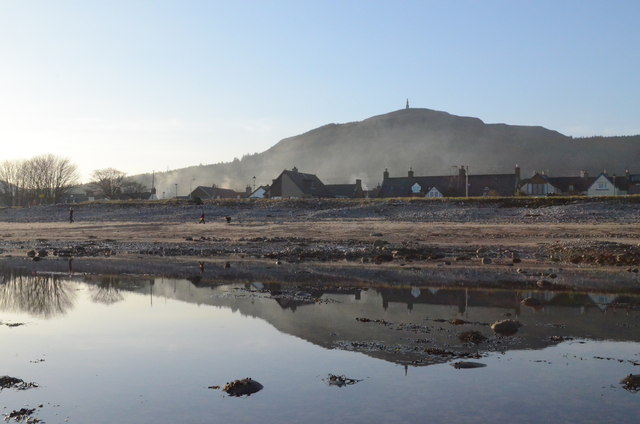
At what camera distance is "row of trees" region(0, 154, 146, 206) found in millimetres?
145500

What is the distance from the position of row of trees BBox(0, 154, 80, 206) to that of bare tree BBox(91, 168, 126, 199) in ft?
22.5

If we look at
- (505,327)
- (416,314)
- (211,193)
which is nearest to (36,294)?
(416,314)

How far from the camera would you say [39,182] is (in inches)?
5782

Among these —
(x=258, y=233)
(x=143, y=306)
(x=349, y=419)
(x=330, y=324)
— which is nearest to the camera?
(x=349, y=419)

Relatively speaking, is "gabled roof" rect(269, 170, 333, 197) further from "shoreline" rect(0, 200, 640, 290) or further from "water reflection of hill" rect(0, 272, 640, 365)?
"water reflection of hill" rect(0, 272, 640, 365)

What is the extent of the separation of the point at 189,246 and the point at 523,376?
3043 centimetres

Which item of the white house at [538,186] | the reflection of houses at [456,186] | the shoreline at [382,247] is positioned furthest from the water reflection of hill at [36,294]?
the white house at [538,186]

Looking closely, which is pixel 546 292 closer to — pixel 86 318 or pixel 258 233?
pixel 86 318

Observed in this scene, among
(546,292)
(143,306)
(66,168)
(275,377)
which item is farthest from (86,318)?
(66,168)

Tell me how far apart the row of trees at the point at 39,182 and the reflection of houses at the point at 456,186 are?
7823 centimetres

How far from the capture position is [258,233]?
4728 centimetres

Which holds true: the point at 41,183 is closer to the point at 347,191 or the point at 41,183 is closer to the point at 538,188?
the point at 347,191

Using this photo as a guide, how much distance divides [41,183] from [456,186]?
9460cm

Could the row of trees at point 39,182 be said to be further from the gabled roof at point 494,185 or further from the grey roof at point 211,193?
the gabled roof at point 494,185
